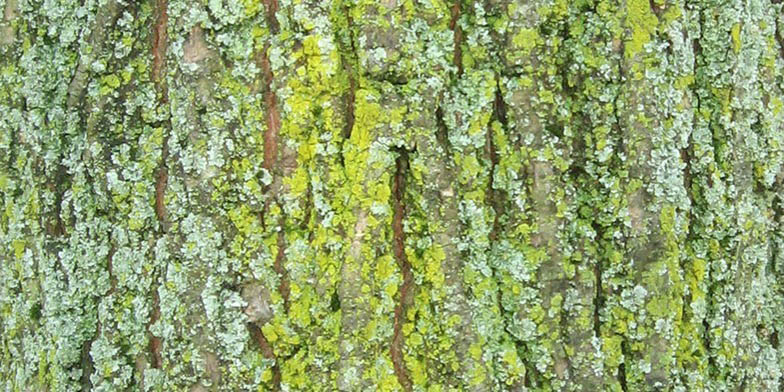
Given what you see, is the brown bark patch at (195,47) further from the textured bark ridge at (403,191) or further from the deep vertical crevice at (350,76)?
the deep vertical crevice at (350,76)

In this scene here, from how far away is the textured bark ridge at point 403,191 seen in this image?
1179 mm

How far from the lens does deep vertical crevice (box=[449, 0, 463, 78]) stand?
47.0 inches

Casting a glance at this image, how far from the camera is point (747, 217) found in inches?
51.9

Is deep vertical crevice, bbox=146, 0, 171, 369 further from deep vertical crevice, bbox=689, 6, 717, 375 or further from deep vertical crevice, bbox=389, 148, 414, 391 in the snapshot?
deep vertical crevice, bbox=689, 6, 717, 375

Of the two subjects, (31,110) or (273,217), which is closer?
(273,217)

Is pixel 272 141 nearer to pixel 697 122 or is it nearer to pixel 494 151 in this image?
pixel 494 151

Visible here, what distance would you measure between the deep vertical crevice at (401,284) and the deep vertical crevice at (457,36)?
0.49 feet

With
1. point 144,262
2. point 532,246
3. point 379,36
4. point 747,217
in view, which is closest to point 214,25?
point 379,36

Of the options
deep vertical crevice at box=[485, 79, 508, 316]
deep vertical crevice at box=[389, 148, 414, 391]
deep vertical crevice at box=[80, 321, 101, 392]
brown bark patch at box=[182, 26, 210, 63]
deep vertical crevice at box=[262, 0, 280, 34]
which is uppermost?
deep vertical crevice at box=[262, 0, 280, 34]

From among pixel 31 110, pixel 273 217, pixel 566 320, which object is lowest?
pixel 566 320

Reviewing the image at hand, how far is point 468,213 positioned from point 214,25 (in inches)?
15.8

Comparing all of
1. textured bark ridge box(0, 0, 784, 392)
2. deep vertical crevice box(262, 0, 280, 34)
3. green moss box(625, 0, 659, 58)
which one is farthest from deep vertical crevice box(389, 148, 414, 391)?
green moss box(625, 0, 659, 58)

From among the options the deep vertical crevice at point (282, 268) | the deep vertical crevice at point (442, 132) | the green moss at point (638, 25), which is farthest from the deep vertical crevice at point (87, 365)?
the green moss at point (638, 25)

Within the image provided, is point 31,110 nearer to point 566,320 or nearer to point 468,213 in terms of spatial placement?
point 468,213
